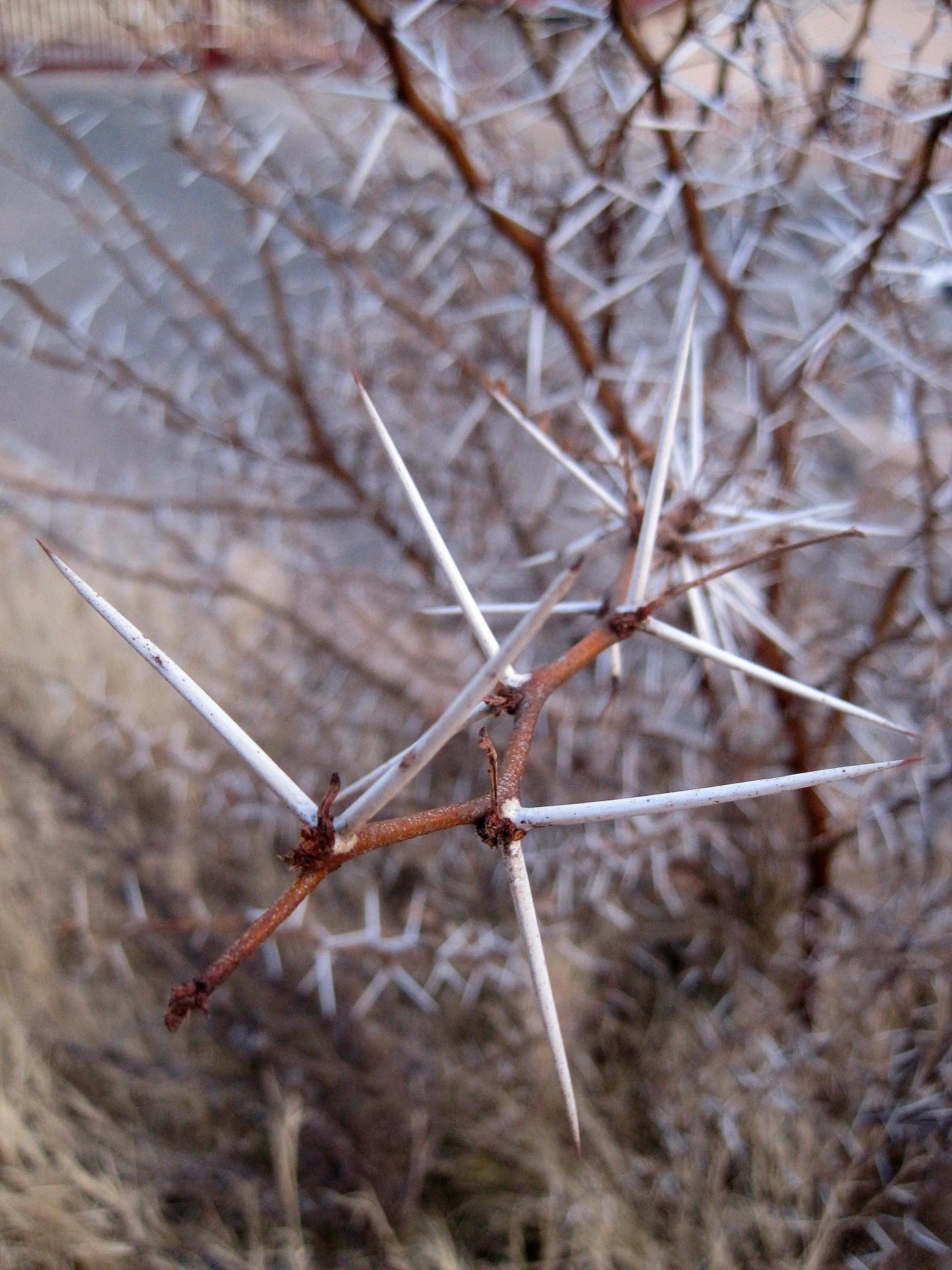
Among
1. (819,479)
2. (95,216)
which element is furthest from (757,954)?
(95,216)

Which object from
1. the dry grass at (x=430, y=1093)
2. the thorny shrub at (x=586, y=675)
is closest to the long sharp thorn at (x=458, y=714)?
the thorny shrub at (x=586, y=675)

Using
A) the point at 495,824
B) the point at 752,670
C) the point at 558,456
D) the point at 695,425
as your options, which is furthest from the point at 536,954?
the point at 695,425

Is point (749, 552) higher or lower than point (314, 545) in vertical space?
lower

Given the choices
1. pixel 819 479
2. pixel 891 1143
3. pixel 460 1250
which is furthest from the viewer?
pixel 819 479

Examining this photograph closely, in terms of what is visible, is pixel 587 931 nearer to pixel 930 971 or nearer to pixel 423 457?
pixel 930 971

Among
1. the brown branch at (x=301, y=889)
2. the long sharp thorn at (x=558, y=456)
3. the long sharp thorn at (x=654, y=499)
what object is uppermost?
the long sharp thorn at (x=558, y=456)

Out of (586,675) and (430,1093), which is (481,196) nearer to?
(586,675)

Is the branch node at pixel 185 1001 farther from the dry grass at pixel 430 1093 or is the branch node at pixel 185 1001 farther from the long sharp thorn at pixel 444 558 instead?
the dry grass at pixel 430 1093
